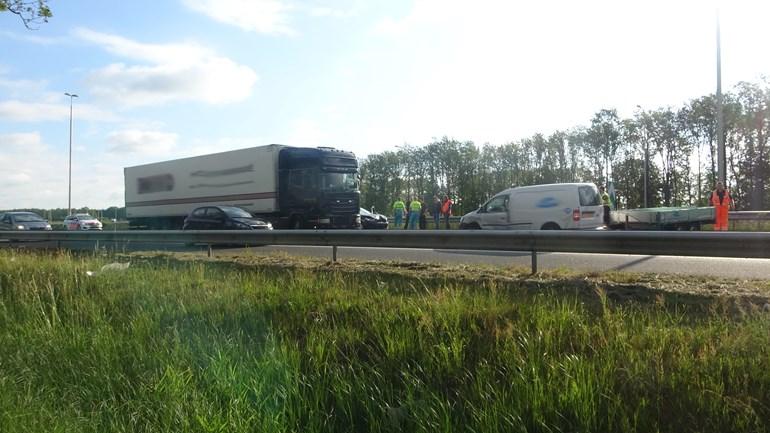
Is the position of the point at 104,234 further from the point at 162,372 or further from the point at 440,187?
the point at 440,187

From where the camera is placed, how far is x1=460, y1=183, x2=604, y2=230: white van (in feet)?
54.9

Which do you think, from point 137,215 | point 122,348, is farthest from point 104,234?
point 137,215

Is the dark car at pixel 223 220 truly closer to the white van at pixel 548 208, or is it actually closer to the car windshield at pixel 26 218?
the white van at pixel 548 208

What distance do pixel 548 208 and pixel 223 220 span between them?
10442 millimetres

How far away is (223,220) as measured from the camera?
1958 cm

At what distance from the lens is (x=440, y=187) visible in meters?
68.8

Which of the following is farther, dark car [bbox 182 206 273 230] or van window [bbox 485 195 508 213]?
dark car [bbox 182 206 273 230]

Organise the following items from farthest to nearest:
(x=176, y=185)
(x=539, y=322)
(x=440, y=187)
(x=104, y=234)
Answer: (x=440, y=187), (x=176, y=185), (x=104, y=234), (x=539, y=322)

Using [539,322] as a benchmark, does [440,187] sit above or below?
above

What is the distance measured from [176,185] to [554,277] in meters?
24.0

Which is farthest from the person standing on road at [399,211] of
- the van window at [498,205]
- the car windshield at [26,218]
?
the car windshield at [26,218]

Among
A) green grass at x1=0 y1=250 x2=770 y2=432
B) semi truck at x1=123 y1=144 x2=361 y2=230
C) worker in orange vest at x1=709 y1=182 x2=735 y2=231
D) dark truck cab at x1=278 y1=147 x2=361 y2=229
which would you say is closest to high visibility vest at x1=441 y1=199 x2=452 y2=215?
semi truck at x1=123 y1=144 x2=361 y2=230

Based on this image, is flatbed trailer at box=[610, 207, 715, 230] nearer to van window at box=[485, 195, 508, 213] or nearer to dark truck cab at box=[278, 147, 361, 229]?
van window at box=[485, 195, 508, 213]

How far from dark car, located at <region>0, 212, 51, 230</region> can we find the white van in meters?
25.2
